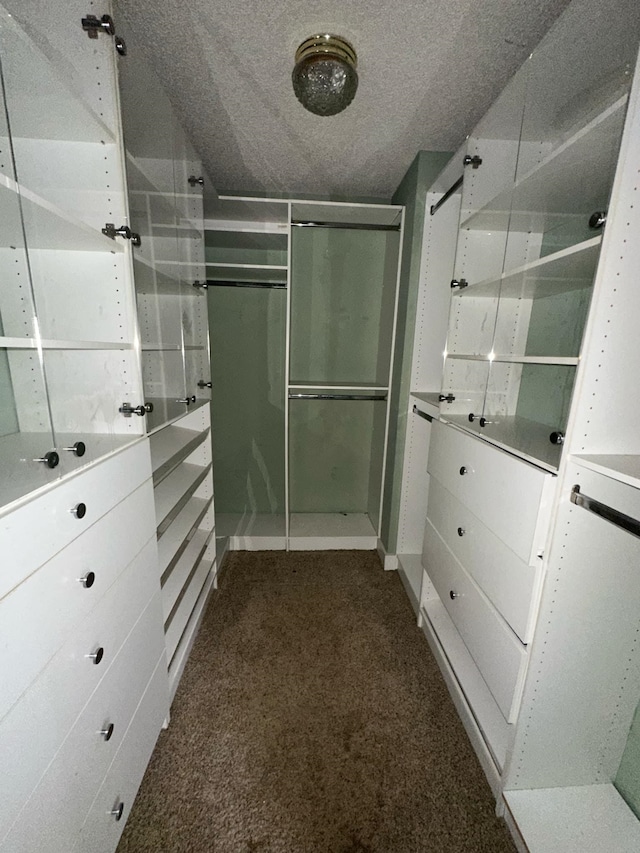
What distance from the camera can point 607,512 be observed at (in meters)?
0.78

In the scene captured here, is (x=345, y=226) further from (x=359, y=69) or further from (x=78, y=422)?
(x=78, y=422)

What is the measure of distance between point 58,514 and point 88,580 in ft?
0.65

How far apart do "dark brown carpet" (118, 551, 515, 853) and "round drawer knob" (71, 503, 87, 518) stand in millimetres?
1032

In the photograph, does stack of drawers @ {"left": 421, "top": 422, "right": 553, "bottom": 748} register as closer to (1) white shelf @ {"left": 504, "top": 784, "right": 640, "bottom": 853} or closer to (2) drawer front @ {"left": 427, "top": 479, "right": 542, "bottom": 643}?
(2) drawer front @ {"left": 427, "top": 479, "right": 542, "bottom": 643}

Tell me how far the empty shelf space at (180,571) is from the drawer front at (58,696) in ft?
1.10

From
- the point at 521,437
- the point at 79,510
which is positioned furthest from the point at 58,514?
the point at 521,437

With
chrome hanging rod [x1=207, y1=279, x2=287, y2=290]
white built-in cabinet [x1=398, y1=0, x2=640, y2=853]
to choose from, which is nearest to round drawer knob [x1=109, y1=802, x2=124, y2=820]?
white built-in cabinet [x1=398, y1=0, x2=640, y2=853]

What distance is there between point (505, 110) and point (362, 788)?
239 centimetres

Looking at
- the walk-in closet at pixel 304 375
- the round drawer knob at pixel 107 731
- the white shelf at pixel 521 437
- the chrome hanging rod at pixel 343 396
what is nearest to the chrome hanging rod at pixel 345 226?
the walk-in closet at pixel 304 375

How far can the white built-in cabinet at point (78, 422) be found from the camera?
27.3 inches

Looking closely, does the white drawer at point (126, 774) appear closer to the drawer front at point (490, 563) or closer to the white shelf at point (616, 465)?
the drawer front at point (490, 563)

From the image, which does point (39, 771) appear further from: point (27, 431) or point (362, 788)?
point (362, 788)

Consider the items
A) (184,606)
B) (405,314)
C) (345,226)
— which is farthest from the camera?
(345,226)

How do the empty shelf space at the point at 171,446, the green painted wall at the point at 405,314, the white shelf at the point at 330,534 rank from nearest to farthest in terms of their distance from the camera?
the empty shelf space at the point at 171,446 < the green painted wall at the point at 405,314 < the white shelf at the point at 330,534
